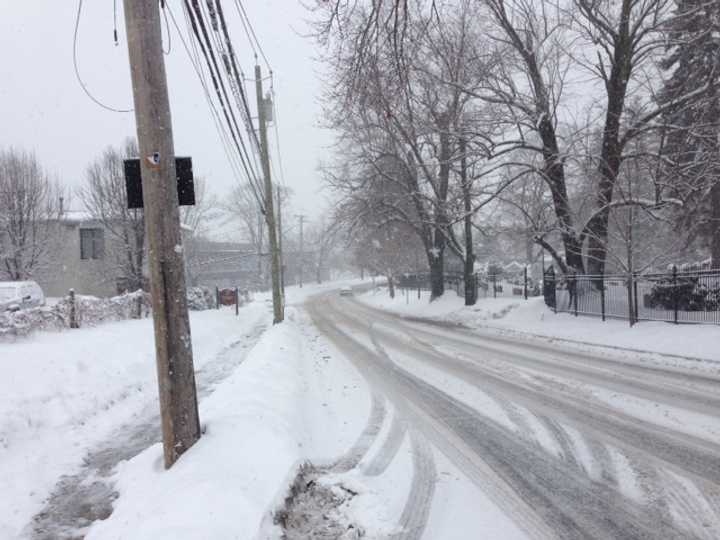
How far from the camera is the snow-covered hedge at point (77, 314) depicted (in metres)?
11.8

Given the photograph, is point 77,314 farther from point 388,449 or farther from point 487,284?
point 487,284

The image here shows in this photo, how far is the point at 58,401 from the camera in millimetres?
7492

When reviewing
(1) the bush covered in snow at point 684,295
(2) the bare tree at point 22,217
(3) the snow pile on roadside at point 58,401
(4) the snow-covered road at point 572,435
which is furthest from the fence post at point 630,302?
(2) the bare tree at point 22,217

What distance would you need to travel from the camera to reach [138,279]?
85.4 ft

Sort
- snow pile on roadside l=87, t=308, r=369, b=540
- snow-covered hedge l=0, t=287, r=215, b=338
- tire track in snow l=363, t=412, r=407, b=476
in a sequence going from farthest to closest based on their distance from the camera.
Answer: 1. snow-covered hedge l=0, t=287, r=215, b=338
2. tire track in snow l=363, t=412, r=407, b=476
3. snow pile on roadside l=87, t=308, r=369, b=540

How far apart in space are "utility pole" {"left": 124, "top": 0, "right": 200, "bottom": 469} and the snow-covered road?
243cm

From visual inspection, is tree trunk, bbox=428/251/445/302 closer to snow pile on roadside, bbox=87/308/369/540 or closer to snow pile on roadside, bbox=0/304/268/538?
snow pile on roadside, bbox=0/304/268/538

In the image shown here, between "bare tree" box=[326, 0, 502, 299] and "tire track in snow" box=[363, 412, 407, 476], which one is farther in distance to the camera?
"bare tree" box=[326, 0, 502, 299]

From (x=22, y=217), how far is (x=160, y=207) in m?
24.1

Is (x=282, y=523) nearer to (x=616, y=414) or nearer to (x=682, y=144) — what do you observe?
(x=616, y=414)

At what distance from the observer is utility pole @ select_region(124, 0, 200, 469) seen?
4.57m

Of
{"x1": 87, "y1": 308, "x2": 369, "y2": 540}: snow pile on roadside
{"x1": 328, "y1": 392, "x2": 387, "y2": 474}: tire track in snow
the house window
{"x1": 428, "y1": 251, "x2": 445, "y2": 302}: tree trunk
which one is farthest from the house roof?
{"x1": 328, "y1": 392, "x2": 387, "y2": 474}: tire track in snow

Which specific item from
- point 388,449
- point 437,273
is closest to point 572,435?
point 388,449

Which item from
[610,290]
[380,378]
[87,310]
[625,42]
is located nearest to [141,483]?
[380,378]
